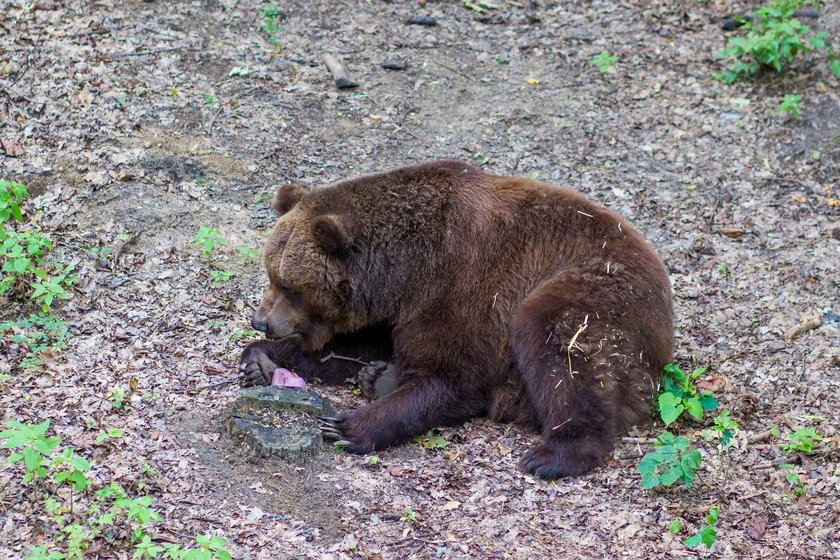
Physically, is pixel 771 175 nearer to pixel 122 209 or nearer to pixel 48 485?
pixel 122 209

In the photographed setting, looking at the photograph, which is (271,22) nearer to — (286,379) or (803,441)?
(286,379)

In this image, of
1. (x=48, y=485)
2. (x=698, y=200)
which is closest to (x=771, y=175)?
(x=698, y=200)

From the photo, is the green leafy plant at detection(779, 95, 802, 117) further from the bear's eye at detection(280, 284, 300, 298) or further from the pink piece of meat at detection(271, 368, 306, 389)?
the pink piece of meat at detection(271, 368, 306, 389)

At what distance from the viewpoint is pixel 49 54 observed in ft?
29.0

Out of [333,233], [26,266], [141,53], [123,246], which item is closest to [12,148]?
[123,246]

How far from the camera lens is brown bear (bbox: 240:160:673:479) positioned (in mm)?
5363

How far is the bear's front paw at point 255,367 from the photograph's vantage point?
566cm

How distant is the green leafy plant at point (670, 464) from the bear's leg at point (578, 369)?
0.46 meters

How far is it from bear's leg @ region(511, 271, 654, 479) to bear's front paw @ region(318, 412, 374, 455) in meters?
1.03

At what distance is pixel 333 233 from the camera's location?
5.46 m

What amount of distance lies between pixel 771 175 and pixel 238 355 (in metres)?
6.05

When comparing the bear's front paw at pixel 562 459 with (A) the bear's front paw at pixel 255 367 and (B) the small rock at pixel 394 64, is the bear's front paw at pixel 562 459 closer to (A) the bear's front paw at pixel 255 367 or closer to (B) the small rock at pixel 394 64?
(A) the bear's front paw at pixel 255 367

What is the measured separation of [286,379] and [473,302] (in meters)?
1.40

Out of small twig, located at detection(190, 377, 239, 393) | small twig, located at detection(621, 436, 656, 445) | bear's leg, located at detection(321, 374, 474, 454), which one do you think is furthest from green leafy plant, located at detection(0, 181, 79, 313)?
small twig, located at detection(621, 436, 656, 445)
